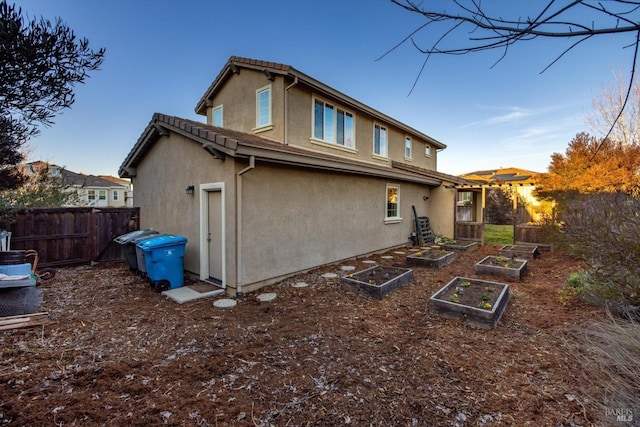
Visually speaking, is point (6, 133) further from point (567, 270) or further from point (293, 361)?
point (567, 270)

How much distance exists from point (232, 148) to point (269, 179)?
1.32 meters

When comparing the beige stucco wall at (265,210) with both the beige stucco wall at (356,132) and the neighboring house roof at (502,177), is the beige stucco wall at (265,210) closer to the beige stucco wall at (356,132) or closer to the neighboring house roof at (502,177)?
the beige stucco wall at (356,132)

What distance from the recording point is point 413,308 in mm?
5258

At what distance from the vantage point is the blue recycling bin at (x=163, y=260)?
6215mm

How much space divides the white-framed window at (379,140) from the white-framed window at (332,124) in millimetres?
1677

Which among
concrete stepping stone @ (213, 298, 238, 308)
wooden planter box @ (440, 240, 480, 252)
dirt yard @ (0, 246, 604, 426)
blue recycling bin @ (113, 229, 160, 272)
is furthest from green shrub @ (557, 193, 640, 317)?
blue recycling bin @ (113, 229, 160, 272)

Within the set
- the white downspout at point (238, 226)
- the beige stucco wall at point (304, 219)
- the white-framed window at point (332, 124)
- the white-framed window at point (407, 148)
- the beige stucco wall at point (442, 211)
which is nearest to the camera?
the white downspout at point (238, 226)

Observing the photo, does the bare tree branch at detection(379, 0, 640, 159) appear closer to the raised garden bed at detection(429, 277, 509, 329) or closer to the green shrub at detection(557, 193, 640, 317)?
the green shrub at detection(557, 193, 640, 317)

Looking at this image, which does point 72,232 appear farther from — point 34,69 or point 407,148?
point 407,148

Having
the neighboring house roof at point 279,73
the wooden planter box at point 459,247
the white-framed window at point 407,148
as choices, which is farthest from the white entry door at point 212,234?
the white-framed window at point 407,148

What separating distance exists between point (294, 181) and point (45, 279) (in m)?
Answer: 6.59

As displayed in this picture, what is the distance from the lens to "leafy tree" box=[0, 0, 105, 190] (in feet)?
14.4

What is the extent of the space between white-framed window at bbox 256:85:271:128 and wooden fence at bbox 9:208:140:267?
16.7 feet

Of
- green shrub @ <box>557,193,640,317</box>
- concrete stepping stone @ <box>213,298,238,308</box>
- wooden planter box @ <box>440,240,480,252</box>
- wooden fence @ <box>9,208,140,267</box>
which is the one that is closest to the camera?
green shrub @ <box>557,193,640,317</box>
